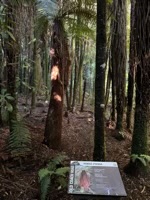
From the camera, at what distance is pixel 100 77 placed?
443 cm

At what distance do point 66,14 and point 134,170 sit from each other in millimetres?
3068

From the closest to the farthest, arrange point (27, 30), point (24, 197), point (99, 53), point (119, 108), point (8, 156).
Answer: point (24, 197) < point (99, 53) < point (8, 156) < point (27, 30) < point (119, 108)

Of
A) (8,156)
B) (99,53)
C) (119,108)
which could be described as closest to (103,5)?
(99,53)

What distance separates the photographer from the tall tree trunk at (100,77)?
436cm

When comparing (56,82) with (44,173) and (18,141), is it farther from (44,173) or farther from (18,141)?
(44,173)

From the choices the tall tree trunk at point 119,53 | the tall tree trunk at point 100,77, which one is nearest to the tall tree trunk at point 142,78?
the tall tree trunk at point 100,77

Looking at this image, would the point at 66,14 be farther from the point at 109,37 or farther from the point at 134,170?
the point at 134,170

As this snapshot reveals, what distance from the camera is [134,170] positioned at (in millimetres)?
4684

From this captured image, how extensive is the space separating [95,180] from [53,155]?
256cm

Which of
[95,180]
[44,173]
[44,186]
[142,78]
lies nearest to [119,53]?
[142,78]

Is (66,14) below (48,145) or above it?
above

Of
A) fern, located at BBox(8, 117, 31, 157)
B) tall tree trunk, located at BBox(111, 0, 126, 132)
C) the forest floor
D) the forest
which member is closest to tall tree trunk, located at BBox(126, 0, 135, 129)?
the forest

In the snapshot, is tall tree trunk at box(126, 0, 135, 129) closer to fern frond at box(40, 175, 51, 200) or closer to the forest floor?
the forest floor

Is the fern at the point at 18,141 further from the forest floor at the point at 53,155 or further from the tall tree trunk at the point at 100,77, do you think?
the tall tree trunk at the point at 100,77
